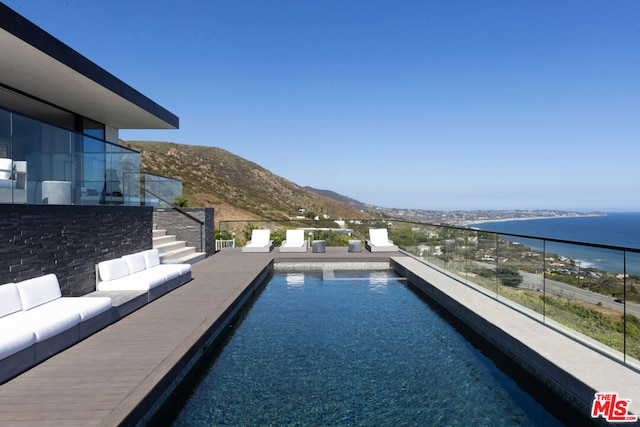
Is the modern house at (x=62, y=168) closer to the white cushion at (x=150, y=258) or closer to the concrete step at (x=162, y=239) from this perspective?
the white cushion at (x=150, y=258)

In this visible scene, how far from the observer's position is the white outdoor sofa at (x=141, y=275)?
23.4 feet

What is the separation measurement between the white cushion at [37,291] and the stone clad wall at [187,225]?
7.79m

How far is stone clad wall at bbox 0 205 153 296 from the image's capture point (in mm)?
5562

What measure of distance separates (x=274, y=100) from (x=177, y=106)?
8.10m

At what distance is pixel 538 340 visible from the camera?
5.01 metres

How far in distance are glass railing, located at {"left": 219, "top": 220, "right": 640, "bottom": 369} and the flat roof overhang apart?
7558 mm

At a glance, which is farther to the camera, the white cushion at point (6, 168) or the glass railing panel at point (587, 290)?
the white cushion at point (6, 168)

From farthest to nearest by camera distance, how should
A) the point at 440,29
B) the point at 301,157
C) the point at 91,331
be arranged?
the point at 301,157, the point at 440,29, the point at 91,331

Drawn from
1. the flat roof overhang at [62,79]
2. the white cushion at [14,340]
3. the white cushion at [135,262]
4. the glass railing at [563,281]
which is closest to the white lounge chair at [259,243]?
the flat roof overhang at [62,79]

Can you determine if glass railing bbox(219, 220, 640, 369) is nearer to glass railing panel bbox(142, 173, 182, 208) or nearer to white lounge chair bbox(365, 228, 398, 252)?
white lounge chair bbox(365, 228, 398, 252)

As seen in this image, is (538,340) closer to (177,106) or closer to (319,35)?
(319,35)

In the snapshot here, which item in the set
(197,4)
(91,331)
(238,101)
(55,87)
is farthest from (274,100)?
(91,331)

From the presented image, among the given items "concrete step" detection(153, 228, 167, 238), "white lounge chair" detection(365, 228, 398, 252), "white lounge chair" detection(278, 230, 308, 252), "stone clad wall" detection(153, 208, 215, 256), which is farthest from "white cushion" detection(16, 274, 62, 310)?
"white lounge chair" detection(365, 228, 398, 252)

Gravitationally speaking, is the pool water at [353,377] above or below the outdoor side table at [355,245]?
below
